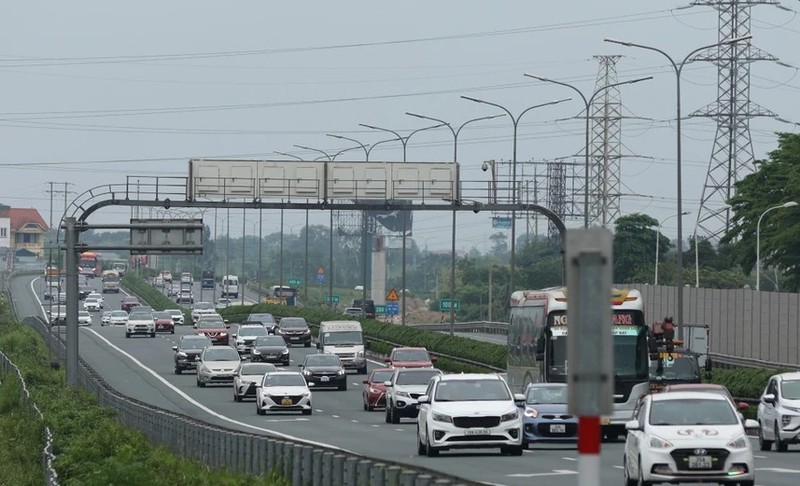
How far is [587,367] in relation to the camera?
8.73 m

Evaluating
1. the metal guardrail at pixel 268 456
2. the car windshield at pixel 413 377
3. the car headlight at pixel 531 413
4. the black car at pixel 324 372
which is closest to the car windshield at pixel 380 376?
the car windshield at pixel 413 377

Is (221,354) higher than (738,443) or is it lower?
lower

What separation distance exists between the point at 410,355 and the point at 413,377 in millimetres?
15818

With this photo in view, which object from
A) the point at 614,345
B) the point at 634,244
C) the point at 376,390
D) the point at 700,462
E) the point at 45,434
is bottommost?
the point at 376,390

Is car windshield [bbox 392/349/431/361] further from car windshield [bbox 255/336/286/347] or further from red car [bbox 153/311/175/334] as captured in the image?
red car [bbox 153/311/175/334]

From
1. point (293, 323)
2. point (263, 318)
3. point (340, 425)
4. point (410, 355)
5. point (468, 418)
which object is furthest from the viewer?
point (263, 318)

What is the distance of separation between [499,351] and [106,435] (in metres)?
42.8

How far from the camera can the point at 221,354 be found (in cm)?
6781

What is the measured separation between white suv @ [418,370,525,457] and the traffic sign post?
22.8 m

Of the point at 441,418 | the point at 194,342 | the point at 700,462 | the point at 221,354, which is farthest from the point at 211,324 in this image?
the point at 700,462

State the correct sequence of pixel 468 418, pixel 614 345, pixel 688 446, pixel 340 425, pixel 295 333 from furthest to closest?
pixel 295 333, pixel 340 425, pixel 614 345, pixel 468 418, pixel 688 446

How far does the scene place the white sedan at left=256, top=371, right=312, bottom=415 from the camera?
51344 millimetres

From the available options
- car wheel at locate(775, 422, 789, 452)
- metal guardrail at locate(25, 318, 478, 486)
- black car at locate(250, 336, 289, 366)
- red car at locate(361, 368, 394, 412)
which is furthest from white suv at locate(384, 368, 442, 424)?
black car at locate(250, 336, 289, 366)

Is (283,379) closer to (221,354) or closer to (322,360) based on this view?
(322,360)
